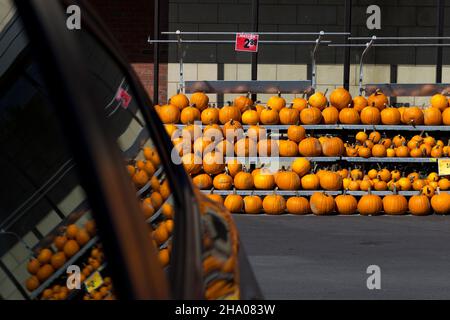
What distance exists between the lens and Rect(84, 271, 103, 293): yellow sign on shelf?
1.46m

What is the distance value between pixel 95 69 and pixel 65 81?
2.02 feet

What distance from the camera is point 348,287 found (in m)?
6.86

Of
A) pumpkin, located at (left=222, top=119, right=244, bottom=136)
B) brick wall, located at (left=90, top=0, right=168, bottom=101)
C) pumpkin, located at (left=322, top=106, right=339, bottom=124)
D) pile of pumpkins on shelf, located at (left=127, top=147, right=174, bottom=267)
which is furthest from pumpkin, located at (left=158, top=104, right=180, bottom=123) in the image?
pile of pumpkins on shelf, located at (left=127, top=147, right=174, bottom=267)

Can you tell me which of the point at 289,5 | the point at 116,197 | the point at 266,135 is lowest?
the point at 266,135

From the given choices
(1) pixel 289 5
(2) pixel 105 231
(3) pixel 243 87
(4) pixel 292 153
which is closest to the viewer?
(2) pixel 105 231

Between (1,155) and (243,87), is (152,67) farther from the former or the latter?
(1,155)

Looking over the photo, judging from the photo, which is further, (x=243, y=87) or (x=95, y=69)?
(x=243, y=87)

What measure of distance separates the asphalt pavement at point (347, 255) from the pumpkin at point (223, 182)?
49 centimetres

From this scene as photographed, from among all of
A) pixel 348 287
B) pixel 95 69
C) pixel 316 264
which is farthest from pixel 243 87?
pixel 95 69

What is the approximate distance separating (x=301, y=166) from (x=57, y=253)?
992 cm

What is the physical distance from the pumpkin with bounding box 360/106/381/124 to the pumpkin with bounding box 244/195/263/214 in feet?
6.31

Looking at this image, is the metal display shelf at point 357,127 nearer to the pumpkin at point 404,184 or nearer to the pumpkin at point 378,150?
the pumpkin at point 378,150

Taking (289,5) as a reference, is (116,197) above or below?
below

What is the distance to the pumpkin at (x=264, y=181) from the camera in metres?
11.3
